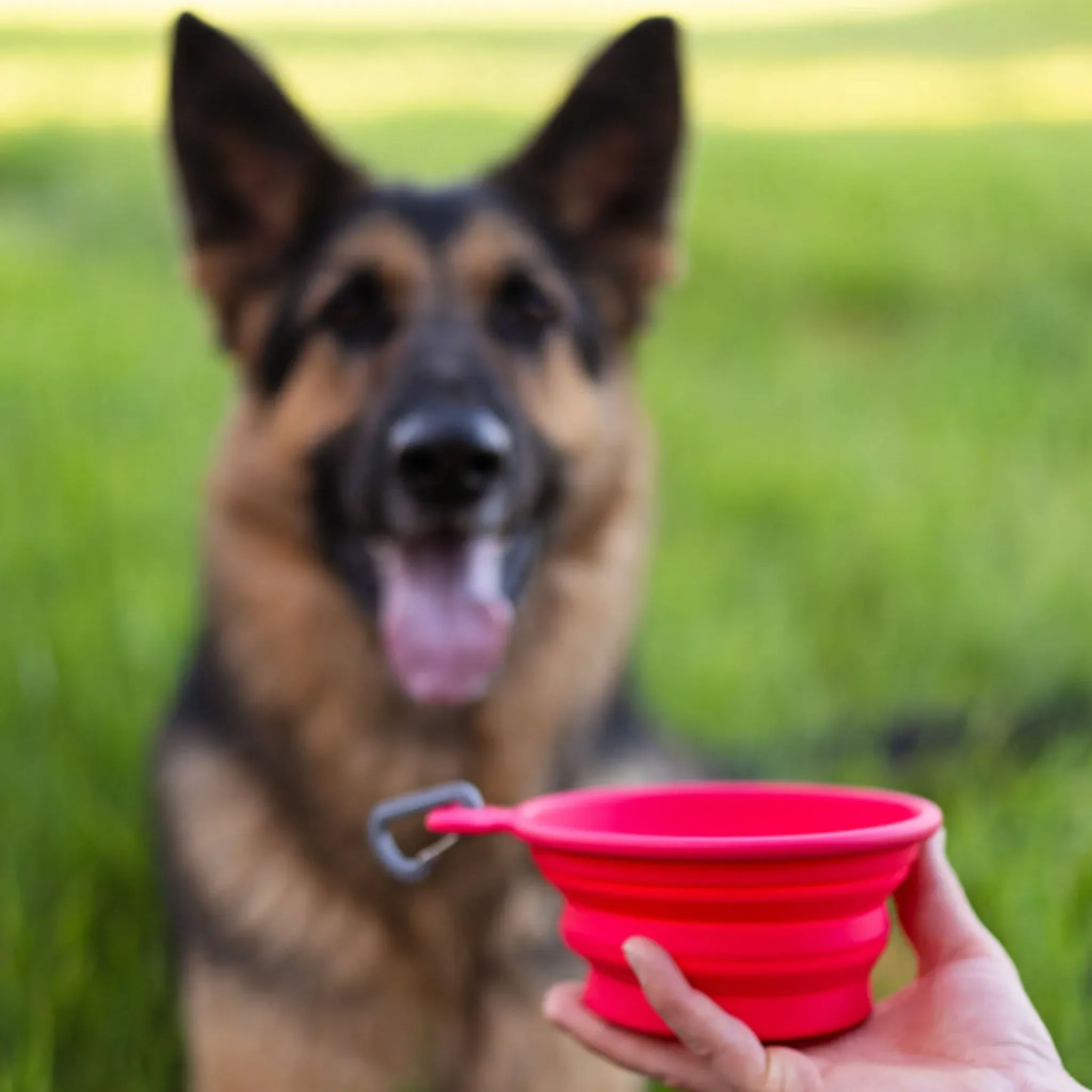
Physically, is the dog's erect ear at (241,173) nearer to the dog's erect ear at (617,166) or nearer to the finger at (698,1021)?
the dog's erect ear at (617,166)

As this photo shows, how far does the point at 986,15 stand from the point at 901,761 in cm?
1256

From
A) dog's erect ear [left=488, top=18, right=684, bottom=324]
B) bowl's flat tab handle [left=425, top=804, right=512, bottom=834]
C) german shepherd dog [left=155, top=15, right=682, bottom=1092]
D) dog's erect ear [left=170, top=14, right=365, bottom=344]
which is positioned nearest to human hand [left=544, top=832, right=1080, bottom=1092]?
bowl's flat tab handle [left=425, top=804, right=512, bottom=834]

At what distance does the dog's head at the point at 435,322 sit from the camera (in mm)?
2637

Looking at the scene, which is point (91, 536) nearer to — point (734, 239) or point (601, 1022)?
point (601, 1022)

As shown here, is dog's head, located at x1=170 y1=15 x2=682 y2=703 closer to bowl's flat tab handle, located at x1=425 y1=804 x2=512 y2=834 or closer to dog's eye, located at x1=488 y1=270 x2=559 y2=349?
dog's eye, located at x1=488 y1=270 x2=559 y2=349

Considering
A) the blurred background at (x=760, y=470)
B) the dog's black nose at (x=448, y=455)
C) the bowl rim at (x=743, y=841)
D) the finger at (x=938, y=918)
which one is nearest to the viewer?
the bowl rim at (x=743, y=841)

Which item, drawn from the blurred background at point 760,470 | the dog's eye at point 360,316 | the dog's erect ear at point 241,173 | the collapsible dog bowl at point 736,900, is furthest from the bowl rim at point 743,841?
the dog's erect ear at point 241,173

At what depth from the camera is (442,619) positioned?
8.70 ft

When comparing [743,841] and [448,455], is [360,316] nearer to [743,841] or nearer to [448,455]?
[448,455]

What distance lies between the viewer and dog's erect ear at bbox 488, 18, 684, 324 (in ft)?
9.40

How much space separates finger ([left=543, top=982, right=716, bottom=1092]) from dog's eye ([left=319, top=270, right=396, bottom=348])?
4.70 feet

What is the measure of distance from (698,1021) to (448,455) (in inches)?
48.6

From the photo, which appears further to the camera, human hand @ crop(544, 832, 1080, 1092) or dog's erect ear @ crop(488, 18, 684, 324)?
dog's erect ear @ crop(488, 18, 684, 324)

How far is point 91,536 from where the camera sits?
4844mm
